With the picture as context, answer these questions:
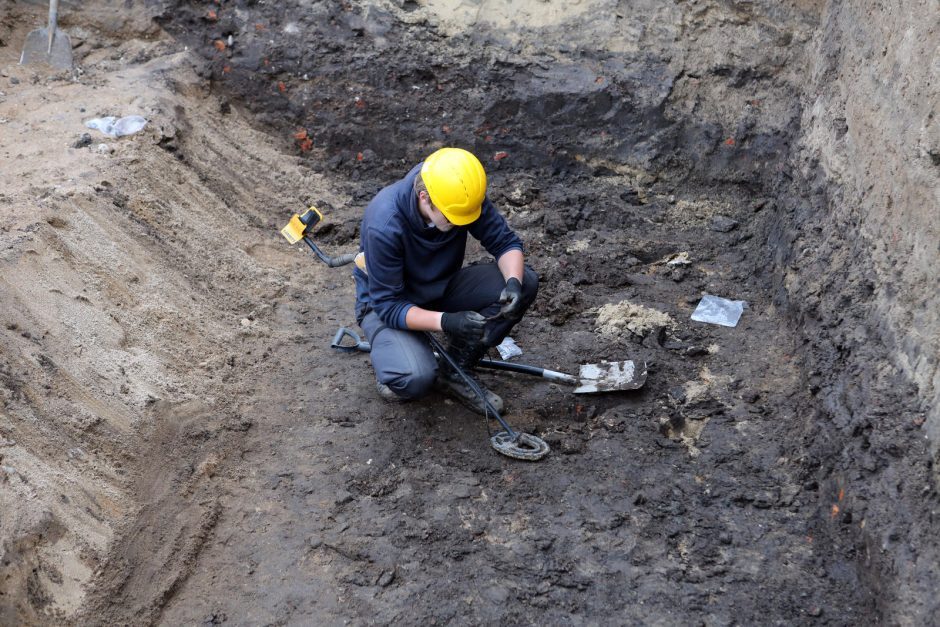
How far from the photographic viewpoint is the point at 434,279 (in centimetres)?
406

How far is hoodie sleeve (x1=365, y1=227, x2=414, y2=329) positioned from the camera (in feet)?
12.1

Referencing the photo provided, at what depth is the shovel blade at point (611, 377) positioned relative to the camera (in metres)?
4.14

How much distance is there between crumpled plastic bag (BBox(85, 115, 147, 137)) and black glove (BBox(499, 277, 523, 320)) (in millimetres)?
2968

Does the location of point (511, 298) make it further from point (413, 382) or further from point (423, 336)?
point (413, 382)

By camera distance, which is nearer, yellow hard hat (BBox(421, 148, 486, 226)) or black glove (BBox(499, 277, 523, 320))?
yellow hard hat (BBox(421, 148, 486, 226))

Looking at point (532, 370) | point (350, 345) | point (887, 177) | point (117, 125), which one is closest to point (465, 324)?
point (532, 370)

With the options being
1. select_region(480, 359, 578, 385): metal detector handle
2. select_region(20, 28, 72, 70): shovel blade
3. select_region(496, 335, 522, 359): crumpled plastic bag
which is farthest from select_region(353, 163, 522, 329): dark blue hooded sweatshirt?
select_region(20, 28, 72, 70): shovel blade

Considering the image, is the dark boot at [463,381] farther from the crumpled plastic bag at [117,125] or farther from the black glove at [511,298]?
the crumpled plastic bag at [117,125]

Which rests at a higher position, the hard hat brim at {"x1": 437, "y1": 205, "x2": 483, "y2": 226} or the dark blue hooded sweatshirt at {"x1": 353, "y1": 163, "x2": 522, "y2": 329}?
the hard hat brim at {"x1": 437, "y1": 205, "x2": 483, "y2": 226}

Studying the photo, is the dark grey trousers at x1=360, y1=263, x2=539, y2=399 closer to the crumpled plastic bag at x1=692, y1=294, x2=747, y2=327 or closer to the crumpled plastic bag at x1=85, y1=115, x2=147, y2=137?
the crumpled plastic bag at x1=692, y1=294, x2=747, y2=327

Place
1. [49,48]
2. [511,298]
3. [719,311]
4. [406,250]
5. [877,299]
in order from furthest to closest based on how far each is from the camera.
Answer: [49,48] → [719,311] → [511,298] → [406,250] → [877,299]

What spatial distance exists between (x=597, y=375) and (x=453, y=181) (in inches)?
54.7

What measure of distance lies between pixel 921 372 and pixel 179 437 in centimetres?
327

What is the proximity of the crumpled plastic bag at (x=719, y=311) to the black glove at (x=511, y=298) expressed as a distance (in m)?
1.31
